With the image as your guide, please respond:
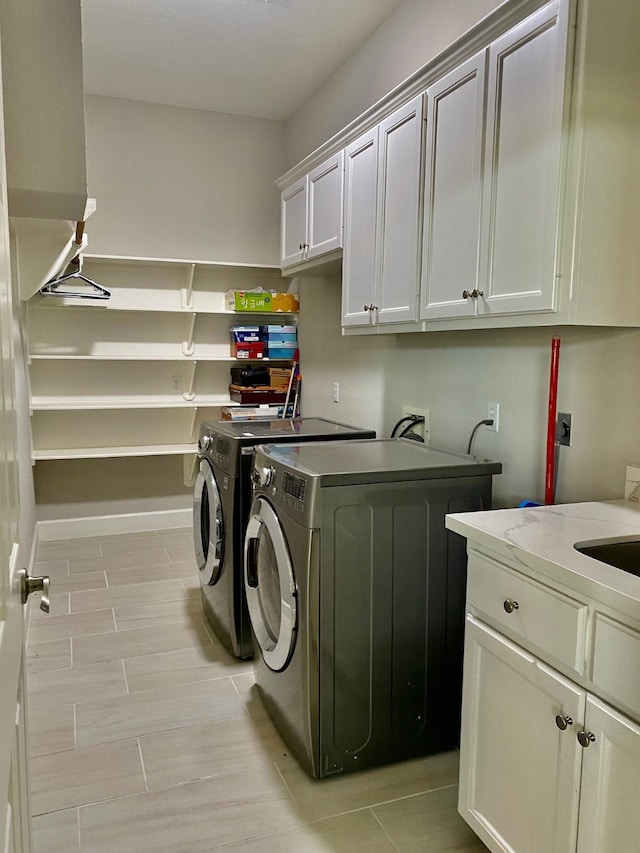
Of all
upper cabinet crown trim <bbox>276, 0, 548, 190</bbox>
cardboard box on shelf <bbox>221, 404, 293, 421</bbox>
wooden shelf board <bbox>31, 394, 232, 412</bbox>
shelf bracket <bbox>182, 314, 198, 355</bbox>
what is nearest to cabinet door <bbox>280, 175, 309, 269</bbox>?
upper cabinet crown trim <bbox>276, 0, 548, 190</bbox>

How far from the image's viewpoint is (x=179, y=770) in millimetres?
2080

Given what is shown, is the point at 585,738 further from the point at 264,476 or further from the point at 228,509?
the point at 228,509

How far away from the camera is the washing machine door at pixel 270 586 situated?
80.6 inches

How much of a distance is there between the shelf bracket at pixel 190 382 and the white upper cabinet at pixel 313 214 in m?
1.16

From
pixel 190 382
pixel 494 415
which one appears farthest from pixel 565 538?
pixel 190 382

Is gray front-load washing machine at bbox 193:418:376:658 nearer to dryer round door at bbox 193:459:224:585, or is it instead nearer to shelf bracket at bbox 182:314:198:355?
dryer round door at bbox 193:459:224:585

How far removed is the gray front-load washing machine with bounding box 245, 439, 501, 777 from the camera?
6.41 ft

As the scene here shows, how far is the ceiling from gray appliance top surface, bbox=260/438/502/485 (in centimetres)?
216

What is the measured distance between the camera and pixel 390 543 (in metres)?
2.03

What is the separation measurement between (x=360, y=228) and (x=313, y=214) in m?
0.60

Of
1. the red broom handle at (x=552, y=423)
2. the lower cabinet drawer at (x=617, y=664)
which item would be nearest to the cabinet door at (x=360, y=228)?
the red broom handle at (x=552, y=423)

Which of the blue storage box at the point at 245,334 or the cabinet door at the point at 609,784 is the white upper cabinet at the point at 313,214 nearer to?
the blue storage box at the point at 245,334

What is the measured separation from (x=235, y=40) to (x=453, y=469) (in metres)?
2.68

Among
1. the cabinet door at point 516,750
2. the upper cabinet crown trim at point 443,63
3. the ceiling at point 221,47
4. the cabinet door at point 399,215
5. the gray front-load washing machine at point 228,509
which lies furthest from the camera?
the ceiling at point 221,47
